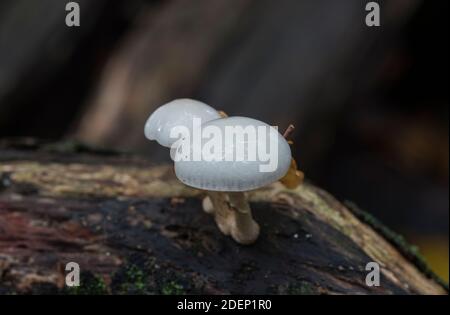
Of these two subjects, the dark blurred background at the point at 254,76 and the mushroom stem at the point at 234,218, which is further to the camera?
the dark blurred background at the point at 254,76

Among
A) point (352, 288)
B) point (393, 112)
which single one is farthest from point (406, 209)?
point (352, 288)

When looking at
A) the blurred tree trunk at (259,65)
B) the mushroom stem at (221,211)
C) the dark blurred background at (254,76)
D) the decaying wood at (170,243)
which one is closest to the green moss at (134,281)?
the decaying wood at (170,243)

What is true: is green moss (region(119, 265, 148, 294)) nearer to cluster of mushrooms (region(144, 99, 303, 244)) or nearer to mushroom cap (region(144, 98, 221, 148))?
cluster of mushrooms (region(144, 99, 303, 244))

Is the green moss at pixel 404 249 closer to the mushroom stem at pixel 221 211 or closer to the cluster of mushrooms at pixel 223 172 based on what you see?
the cluster of mushrooms at pixel 223 172

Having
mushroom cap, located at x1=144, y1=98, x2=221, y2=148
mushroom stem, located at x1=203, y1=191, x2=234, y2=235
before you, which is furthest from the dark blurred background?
mushroom cap, located at x1=144, y1=98, x2=221, y2=148

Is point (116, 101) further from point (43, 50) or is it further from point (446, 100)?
point (446, 100)

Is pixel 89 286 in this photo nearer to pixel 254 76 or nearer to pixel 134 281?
pixel 134 281

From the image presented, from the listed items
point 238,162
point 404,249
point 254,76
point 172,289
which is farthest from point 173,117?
point 254,76
